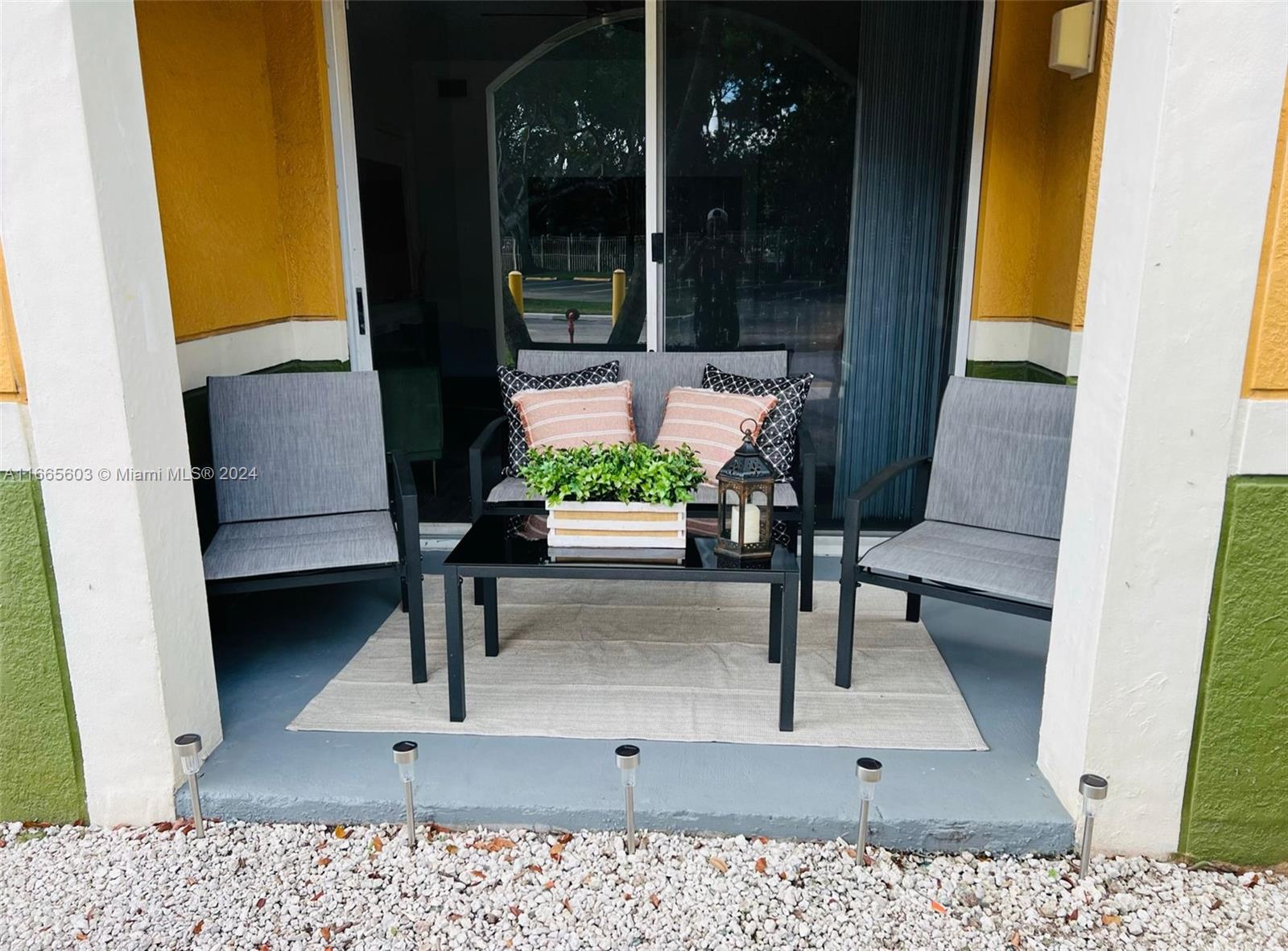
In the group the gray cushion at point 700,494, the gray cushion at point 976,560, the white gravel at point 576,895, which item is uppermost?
the gray cushion at point 700,494

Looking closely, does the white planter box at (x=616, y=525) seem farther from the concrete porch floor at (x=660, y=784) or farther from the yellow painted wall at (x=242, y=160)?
the yellow painted wall at (x=242, y=160)

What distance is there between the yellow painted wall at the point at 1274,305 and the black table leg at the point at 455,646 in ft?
6.18

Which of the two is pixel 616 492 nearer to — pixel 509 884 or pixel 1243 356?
pixel 509 884

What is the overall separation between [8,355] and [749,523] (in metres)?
1.78

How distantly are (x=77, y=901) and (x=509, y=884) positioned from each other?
94 cm

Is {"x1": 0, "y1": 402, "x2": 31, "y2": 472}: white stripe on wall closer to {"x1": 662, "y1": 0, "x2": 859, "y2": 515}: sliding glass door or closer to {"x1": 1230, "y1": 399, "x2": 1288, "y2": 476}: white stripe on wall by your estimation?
{"x1": 662, "y1": 0, "x2": 859, "y2": 515}: sliding glass door

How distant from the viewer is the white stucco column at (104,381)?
194 cm

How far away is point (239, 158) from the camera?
3.54m

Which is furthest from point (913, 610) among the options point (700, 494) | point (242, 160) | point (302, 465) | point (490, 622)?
point (242, 160)

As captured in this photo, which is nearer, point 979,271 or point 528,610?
point 528,610

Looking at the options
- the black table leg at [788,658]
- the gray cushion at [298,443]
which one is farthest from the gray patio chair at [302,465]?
the black table leg at [788,658]

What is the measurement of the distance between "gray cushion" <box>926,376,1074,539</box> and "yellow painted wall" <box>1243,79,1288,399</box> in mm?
1001

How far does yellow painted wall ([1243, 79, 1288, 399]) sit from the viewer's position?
1.82 metres

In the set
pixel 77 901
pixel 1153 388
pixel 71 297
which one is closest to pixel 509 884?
→ pixel 77 901
